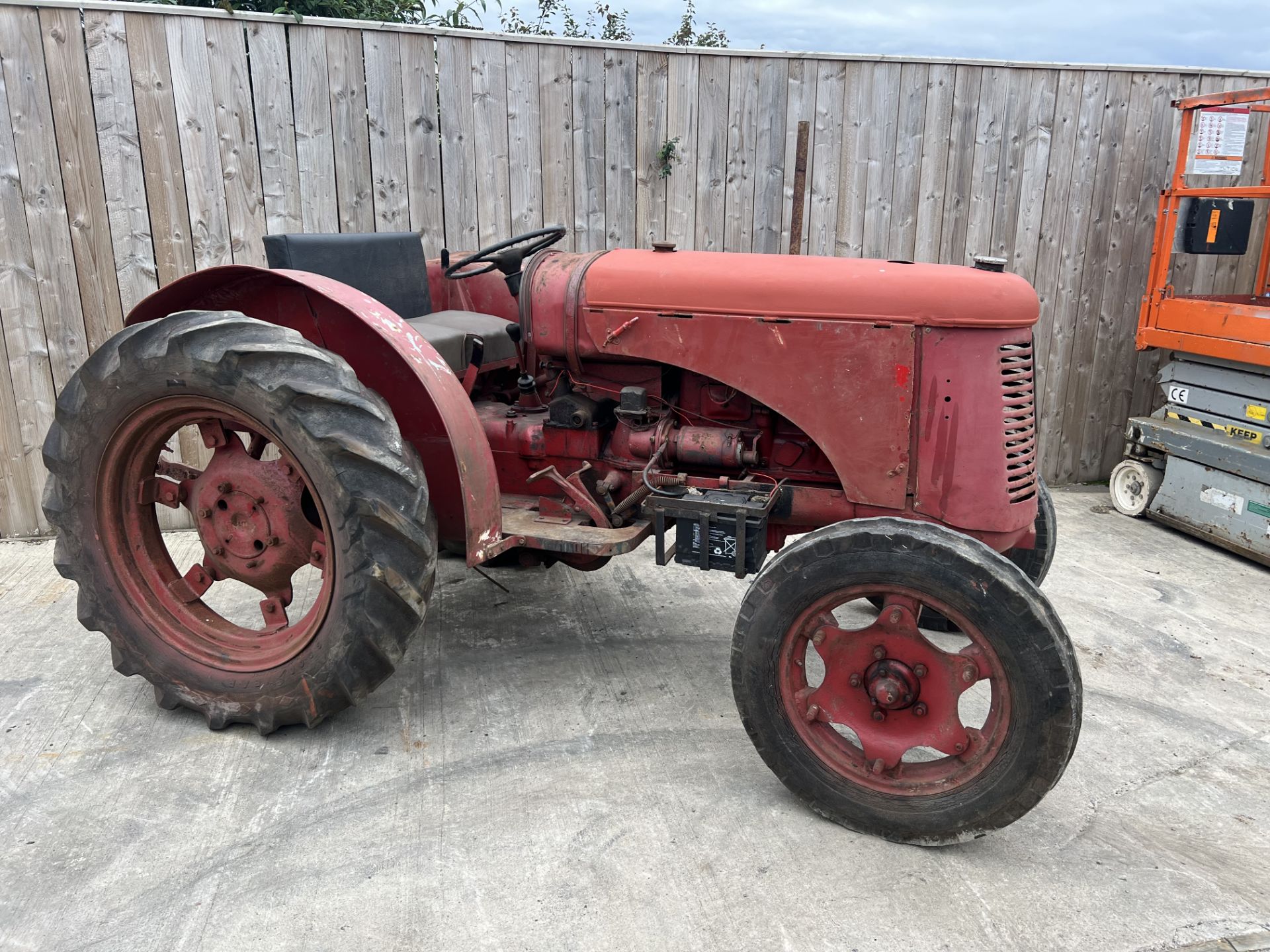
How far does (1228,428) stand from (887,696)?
319 centimetres

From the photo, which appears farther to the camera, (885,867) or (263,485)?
(263,485)

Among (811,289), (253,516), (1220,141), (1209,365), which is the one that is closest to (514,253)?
(811,289)

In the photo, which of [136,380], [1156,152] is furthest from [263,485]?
[1156,152]

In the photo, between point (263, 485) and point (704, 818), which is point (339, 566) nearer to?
point (263, 485)

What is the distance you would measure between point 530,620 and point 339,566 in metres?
1.17

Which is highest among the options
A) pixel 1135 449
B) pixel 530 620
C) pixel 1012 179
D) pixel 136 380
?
pixel 1012 179

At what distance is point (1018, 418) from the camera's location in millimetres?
2490

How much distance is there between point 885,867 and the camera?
2.15 meters

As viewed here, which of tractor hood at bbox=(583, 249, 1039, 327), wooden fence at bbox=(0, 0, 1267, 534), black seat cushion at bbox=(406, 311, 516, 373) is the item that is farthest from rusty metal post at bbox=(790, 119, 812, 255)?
black seat cushion at bbox=(406, 311, 516, 373)

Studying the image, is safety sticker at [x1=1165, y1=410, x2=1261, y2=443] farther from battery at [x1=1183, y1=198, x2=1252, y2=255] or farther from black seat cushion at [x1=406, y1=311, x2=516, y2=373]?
black seat cushion at [x1=406, y1=311, x2=516, y2=373]

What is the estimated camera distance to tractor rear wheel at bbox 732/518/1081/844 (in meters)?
2.05

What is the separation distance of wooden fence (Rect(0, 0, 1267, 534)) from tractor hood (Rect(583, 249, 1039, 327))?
205 centimetres

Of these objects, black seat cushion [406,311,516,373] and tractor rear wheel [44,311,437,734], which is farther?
black seat cushion [406,311,516,373]

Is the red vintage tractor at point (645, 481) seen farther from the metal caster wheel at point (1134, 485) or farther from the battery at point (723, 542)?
the metal caster wheel at point (1134, 485)
